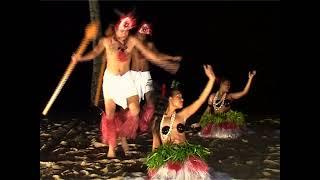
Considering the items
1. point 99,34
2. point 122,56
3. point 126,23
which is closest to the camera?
point 126,23

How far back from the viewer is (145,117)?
276 inches

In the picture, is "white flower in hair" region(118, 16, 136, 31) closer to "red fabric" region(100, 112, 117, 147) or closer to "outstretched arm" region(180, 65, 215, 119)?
"red fabric" region(100, 112, 117, 147)

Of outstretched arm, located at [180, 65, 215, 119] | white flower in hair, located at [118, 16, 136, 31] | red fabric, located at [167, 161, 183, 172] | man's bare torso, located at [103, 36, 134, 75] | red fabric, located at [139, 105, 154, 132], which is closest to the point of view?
outstretched arm, located at [180, 65, 215, 119]

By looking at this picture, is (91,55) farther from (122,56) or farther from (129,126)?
(129,126)

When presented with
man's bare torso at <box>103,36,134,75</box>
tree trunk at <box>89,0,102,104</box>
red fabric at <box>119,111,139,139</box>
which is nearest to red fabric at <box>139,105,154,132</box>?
red fabric at <box>119,111,139,139</box>

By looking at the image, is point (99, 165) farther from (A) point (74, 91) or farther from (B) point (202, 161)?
(A) point (74, 91)

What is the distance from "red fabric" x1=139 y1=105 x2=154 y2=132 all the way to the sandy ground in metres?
0.43

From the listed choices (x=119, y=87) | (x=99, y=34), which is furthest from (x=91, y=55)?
(x=99, y=34)

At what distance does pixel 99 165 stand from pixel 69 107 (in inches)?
266

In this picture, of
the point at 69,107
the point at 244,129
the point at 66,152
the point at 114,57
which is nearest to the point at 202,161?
Answer: the point at 114,57

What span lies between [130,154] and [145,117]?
2.21 feet

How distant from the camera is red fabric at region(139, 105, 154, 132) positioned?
6.96 m

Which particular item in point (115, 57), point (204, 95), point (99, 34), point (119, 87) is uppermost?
point (99, 34)

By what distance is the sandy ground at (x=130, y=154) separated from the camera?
5.82m
